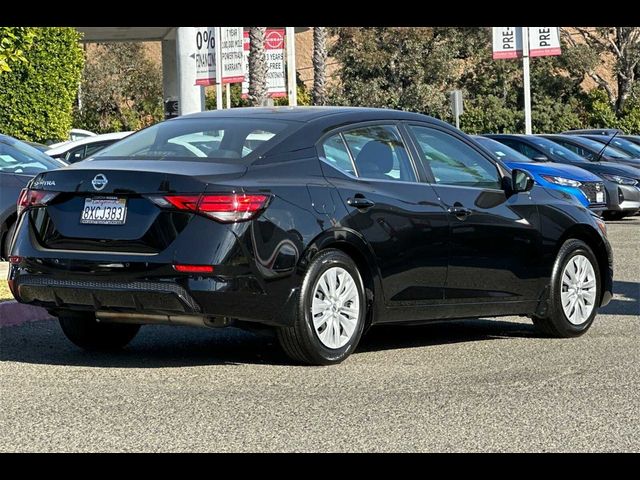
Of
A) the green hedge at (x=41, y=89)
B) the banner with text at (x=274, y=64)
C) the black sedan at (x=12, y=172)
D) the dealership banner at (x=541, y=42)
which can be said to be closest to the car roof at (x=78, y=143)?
the black sedan at (x=12, y=172)

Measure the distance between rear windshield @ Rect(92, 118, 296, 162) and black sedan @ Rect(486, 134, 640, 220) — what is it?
14.9 m

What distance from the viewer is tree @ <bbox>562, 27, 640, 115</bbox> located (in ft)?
188

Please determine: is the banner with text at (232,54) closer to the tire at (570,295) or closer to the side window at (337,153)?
the tire at (570,295)

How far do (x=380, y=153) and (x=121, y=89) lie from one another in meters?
60.8

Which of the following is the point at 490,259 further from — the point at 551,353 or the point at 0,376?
the point at 0,376

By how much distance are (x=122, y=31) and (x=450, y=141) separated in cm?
A: 3106

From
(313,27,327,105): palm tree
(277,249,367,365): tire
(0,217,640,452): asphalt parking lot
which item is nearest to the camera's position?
(0,217,640,452): asphalt parking lot

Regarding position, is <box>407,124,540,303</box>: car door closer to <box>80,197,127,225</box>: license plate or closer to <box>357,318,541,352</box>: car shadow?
<box>357,318,541,352</box>: car shadow

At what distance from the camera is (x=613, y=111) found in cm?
5700

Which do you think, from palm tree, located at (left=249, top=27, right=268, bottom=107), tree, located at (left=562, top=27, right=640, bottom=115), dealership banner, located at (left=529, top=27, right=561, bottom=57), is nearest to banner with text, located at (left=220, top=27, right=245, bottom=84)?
palm tree, located at (left=249, top=27, right=268, bottom=107)

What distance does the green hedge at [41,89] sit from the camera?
113 feet

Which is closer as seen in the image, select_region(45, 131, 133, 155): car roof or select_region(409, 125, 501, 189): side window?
select_region(409, 125, 501, 189): side window

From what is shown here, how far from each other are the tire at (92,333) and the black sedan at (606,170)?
15.0m
